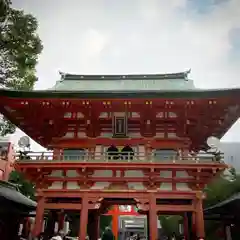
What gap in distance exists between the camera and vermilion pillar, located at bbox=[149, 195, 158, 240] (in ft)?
34.7

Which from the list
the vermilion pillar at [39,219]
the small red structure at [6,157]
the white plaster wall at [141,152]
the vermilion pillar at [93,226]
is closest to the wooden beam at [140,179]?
the white plaster wall at [141,152]

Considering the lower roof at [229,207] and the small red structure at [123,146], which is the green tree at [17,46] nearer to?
the small red structure at [123,146]

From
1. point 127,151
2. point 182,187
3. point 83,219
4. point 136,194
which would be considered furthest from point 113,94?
point 83,219

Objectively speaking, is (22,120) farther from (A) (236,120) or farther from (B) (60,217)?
(A) (236,120)

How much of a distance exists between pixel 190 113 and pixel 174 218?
1793cm

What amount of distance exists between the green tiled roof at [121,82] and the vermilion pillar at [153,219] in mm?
7273

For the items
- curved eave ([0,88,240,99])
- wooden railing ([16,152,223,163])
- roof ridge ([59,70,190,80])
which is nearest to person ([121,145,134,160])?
wooden railing ([16,152,223,163])

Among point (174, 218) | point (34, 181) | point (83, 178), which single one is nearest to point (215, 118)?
point (83, 178)

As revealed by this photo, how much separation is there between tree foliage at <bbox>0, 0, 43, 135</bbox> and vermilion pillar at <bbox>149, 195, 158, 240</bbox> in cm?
783

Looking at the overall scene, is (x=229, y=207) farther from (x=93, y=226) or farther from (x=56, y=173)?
(x=56, y=173)

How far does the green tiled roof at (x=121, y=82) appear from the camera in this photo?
16.7m

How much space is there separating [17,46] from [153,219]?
30.5 ft

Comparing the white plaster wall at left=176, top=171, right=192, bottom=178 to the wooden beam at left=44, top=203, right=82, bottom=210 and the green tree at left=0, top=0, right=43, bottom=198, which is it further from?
the green tree at left=0, top=0, right=43, bottom=198

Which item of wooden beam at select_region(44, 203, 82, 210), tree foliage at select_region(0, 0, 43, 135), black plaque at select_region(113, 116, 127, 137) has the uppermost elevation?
tree foliage at select_region(0, 0, 43, 135)
